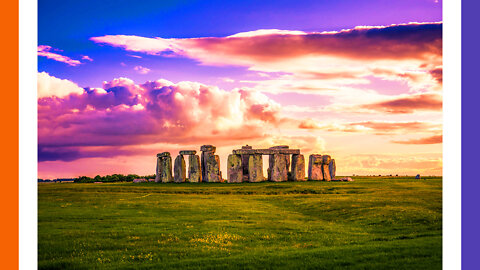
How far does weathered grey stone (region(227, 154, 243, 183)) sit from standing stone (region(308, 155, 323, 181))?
384 inches

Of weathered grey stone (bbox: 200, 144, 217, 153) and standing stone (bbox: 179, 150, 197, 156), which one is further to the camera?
weathered grey stone (bbox: 200, 144, 217, 153)

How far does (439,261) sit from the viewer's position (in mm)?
15914

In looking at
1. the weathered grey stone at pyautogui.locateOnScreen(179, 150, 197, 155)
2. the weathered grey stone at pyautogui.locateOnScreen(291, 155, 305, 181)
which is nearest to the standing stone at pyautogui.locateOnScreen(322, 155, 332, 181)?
the weathered grey stone at pyautogui.locateOnScreen(291, 155, 305, 181)

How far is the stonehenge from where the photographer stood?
5800 cm

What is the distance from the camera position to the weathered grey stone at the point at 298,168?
193 feet

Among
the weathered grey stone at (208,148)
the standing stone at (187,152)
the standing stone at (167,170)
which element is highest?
the weathered grey stone at (208,148)

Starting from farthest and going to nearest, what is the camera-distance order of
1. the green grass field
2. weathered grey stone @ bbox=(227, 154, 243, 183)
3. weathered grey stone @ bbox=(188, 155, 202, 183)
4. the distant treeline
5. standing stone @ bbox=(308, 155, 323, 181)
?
the distant treeline, standing stone @ bbox=(308, 155, 323, 181), weathered grey stone @ bbox=(188, 155, 202, 183), weathered grey stone @ bbox=(227, 154, 243, 183), the green grass field

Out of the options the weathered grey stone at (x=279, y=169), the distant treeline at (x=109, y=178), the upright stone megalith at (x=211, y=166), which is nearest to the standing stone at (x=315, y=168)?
the weathered grey stone at (x=279, y=169)

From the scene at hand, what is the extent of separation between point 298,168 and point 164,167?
1843 cm

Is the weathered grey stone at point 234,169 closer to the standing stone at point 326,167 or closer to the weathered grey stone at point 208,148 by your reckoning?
the weathered grey stone at point 208,148

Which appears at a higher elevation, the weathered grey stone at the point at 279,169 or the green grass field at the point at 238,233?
the weathered grey stone at the point at 279,169

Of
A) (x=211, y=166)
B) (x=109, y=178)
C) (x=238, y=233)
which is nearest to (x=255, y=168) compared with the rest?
(x=211, y=166)

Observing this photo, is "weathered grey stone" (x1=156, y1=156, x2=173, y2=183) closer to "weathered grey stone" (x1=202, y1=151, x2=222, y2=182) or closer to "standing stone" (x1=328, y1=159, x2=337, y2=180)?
"weathered grey stone" (x1=202, y1=151, x2=222, y2=182)
